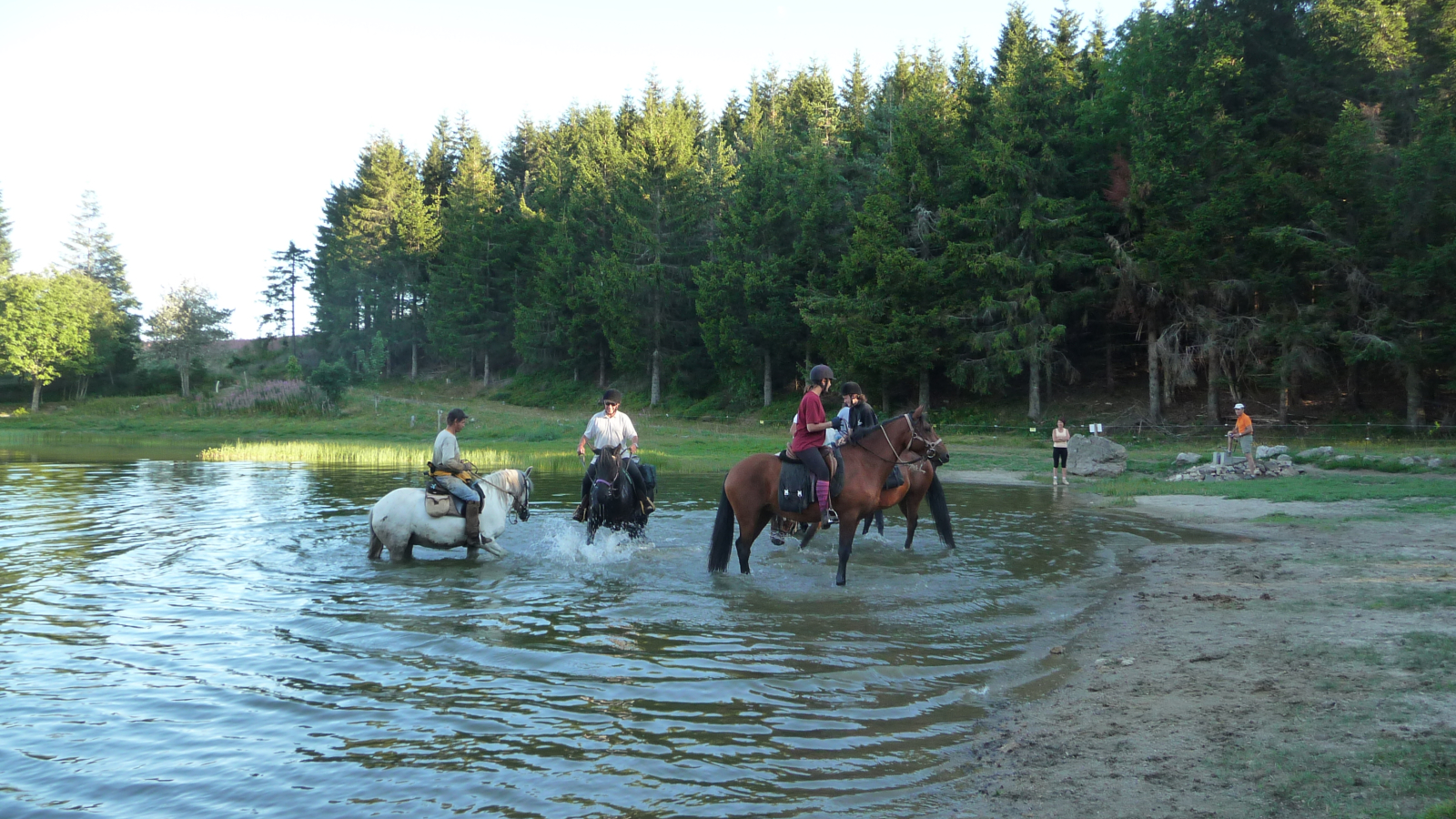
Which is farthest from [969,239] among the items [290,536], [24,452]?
[24,452]

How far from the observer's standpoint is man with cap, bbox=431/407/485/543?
12.1m

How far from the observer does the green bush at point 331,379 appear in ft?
167

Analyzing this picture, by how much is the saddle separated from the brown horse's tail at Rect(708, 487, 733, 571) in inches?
30.1

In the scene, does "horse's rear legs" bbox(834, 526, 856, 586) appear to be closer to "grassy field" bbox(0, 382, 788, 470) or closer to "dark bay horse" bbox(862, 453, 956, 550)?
"dark bay horse" bbox(862, 453, 956, 550)

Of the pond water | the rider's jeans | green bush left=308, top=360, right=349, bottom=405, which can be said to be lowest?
the pond water

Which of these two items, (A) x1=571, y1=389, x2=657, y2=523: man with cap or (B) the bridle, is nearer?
(B) the bridle

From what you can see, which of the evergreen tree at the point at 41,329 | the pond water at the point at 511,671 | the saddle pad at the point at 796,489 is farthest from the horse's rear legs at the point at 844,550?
the evergreen tree at the point at 41,329

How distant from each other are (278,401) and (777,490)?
47.1m

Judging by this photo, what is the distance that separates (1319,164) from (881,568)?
30.0 meters

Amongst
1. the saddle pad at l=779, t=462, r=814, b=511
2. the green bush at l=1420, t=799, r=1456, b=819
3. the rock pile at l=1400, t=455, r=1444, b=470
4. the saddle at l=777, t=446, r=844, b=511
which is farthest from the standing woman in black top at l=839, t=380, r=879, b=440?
the rock pile at l=1400, t=455, r=1444, b=470

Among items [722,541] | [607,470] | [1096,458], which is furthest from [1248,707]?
[1096,458]

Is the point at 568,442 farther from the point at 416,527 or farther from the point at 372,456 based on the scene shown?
the point at 416,527

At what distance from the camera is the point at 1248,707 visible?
591 centimetres

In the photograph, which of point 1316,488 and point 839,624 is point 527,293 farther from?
point 839,624
